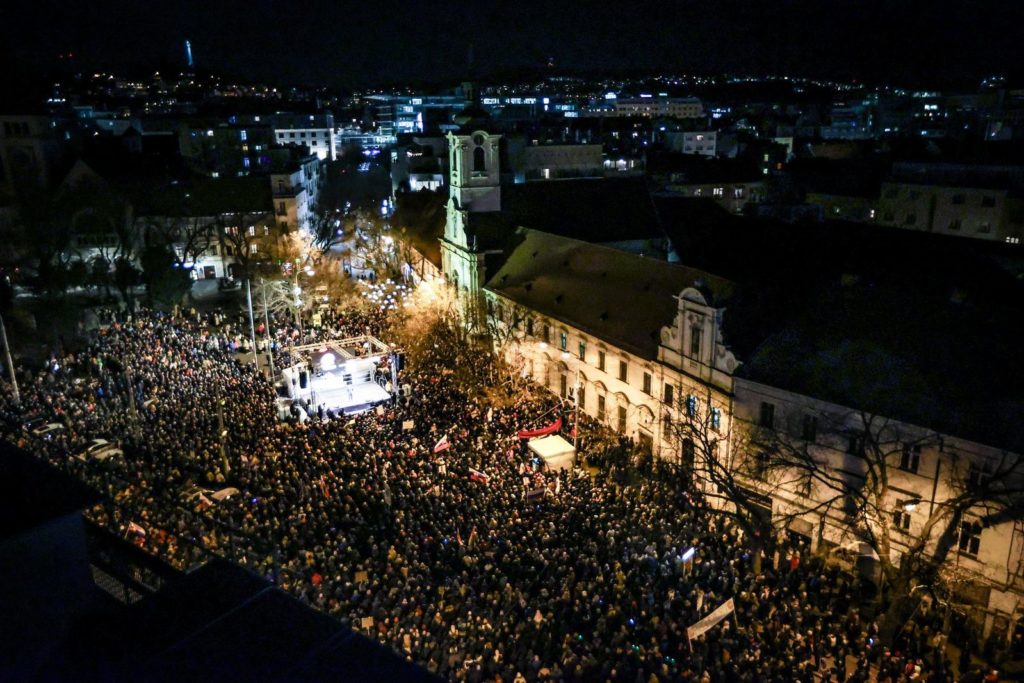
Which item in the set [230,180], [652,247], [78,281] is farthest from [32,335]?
[652,247]

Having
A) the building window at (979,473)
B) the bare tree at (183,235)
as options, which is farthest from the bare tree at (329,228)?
the building window at (979,473)

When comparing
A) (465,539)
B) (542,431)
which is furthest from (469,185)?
(465,539)

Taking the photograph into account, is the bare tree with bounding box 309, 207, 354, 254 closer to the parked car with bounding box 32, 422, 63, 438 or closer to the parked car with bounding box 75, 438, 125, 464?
the parked car with bounding box 32, 422, 63, 438

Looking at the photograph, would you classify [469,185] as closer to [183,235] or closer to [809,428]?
[183,235]

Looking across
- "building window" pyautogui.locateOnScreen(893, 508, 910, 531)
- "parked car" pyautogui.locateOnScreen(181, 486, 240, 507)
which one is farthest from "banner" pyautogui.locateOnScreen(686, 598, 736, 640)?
"parked car" pyautogui.locateOnScreen(181, 486, 240, 507)

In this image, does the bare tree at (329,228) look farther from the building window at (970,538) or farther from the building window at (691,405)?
the building window at (970,538)

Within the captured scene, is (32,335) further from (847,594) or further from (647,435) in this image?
(847,594)
